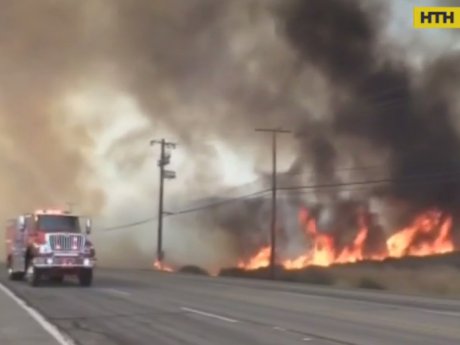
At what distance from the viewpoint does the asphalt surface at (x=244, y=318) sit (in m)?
12.4

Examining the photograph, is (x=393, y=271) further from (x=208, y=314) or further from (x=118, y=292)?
(x=208, y=314)

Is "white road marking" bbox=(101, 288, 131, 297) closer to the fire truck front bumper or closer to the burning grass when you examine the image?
Answer: the fire truck front bumper

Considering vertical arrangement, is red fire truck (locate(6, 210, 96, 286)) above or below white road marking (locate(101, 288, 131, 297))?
above

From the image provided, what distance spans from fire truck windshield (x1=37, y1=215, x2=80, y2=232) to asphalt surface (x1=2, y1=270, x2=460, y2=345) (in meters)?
4.05

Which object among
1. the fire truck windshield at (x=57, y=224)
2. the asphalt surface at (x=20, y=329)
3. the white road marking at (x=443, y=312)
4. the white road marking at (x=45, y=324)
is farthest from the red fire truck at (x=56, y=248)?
the white road marking at (x=443, y=312)

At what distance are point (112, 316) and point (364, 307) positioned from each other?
6.45m

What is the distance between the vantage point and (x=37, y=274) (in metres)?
27.4

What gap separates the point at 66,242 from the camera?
2739cm

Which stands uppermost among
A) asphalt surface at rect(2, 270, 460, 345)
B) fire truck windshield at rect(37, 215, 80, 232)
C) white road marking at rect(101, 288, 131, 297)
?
fire truck windshield at rect(37, 215, 80, 232)

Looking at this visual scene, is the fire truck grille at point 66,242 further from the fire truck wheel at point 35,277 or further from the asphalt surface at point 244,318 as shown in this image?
the asphalt surface at point 244,318

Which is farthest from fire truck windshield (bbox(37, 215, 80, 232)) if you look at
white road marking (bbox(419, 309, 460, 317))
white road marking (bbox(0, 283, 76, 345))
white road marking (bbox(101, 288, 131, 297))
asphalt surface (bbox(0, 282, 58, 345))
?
white road marking (bbox(419, 309, 460, 317))

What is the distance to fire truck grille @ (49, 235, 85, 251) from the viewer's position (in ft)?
89.2

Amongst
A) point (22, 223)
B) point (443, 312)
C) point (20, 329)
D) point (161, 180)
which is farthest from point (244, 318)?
point (161, 180)

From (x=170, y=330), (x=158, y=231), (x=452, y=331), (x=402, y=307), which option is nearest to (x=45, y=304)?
(x=170, y=330)
